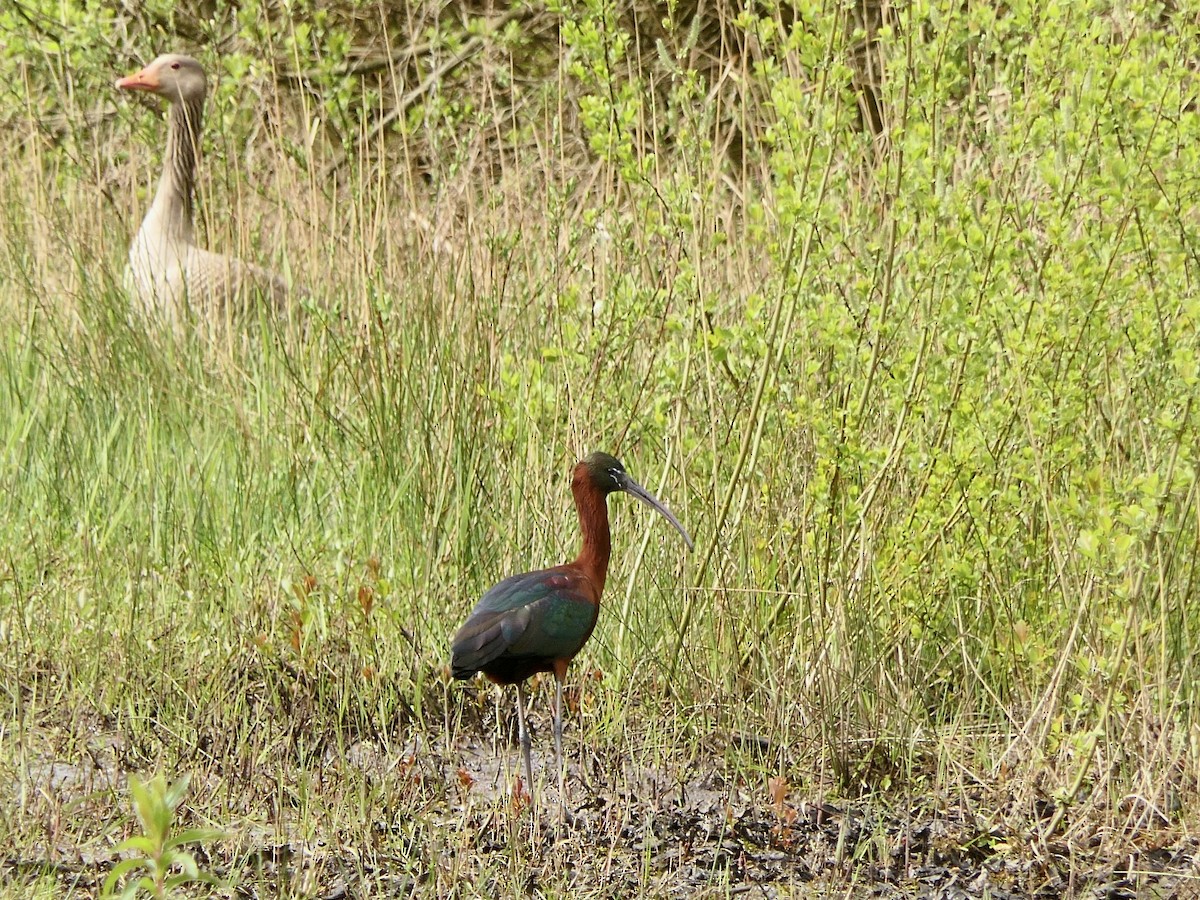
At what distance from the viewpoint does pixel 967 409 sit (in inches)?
133

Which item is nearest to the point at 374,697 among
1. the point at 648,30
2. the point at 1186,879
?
the point at 1186,879

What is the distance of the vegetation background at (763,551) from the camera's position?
322cm

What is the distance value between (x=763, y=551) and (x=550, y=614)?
717 millimetres

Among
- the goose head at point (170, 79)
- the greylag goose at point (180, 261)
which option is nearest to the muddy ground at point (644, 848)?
the greylag goose at point (180, 261)

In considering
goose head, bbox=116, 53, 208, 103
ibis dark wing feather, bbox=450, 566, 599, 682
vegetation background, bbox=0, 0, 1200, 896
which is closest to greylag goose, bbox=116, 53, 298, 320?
goose head, bbox=116, 53, 208, 103

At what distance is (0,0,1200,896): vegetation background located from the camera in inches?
127

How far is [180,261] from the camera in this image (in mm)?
6086

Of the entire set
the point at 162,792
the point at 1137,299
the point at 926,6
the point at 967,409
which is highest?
the point at 926,6

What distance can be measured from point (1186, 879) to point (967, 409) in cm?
101

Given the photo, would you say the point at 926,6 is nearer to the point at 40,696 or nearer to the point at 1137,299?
the point at 1137,299

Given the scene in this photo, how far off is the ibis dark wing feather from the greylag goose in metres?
2.57

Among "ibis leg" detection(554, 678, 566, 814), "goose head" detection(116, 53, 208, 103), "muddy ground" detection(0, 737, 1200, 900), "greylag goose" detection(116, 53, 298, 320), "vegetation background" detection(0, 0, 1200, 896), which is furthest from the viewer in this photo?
"goose head" detection(116, 53, 208, 103)

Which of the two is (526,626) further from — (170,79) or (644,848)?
(170,79)

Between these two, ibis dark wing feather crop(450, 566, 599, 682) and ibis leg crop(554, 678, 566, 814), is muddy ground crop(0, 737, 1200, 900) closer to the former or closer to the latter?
ibis leg crop(554, 678, 566, 814)
